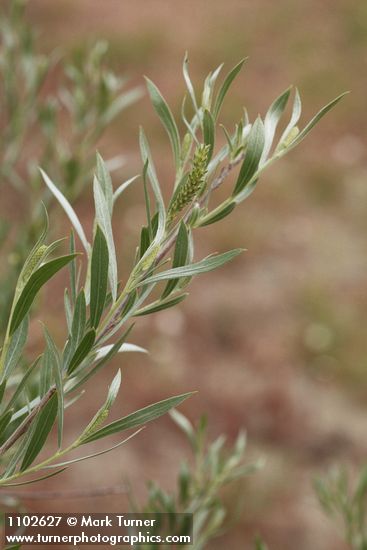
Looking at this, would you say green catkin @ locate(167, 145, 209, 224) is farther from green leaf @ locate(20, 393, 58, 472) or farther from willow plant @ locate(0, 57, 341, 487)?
green leaf @ locate(20, 393, 58, 472)

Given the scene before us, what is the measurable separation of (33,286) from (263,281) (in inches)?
117

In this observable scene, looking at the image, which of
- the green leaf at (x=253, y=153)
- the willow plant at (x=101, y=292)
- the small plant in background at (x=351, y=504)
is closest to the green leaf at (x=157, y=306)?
the willow plant at (x=101, y=292)

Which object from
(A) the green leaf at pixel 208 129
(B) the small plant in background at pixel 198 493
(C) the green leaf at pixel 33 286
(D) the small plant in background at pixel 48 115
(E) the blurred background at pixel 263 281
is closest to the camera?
(C) the green leaf at pixel 33 286

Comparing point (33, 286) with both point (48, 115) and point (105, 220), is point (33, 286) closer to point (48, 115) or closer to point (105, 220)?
point (105, 220)

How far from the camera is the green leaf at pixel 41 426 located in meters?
0.59

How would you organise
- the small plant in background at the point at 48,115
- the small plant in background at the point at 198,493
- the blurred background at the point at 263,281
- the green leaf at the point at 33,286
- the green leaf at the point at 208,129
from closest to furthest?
the green leaf at the point at 33,286
the green leaf at the point at 208,129
the small plant in background at the point at 198,493
the small plant in background at the point at 48,115
the blurred background at the point at 263,281

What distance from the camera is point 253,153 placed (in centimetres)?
63

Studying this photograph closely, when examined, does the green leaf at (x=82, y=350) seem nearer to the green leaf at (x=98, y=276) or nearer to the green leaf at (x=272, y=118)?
the green leaf at (x=98, y=276)

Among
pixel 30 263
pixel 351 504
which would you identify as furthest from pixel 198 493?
pixel 30 263

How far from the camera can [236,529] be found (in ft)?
8.71

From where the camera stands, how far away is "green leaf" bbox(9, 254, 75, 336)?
1.71 ft

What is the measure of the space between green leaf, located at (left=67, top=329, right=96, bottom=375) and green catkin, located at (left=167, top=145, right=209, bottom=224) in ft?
0.41

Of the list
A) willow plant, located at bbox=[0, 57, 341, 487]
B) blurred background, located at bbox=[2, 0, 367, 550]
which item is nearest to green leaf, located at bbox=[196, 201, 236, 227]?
willow plant, located at bbox=[0, 57, 341, 487]

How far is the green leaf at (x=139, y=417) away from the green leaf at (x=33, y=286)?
0.35 feet
